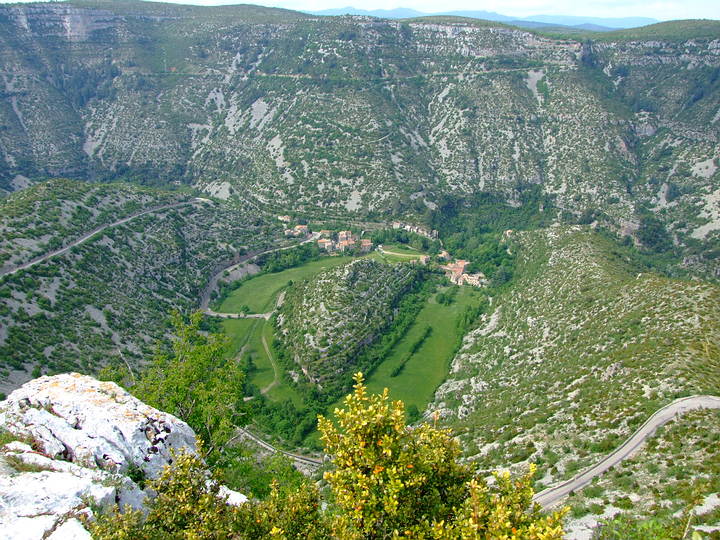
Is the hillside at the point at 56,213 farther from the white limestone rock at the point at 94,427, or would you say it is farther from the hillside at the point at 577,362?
the hillside at the point at 577,362

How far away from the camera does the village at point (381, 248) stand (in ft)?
295

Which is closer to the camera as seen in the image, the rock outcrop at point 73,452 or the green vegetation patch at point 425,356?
the rock outcrop at point 73,452

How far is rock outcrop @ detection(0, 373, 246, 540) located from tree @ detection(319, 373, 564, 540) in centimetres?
576

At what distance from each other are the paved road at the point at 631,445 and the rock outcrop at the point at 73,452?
1865 centimetres

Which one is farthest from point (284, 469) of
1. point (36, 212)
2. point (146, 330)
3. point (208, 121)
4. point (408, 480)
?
point (208, 121)

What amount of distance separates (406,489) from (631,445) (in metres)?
23.5

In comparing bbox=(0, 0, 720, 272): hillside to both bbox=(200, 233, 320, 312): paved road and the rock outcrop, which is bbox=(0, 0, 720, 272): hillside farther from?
the rock outcrop

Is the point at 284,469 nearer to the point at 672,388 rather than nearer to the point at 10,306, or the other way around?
the point at 672,388

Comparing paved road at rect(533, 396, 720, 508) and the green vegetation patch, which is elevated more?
paved road at rect(533, 396, 720, 508)

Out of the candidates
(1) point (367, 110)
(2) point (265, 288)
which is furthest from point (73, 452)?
(1) point (367, 110)

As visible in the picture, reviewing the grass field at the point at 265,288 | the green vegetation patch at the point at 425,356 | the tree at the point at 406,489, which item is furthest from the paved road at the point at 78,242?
the tree at the point at 406,489

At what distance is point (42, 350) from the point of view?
1994 inches

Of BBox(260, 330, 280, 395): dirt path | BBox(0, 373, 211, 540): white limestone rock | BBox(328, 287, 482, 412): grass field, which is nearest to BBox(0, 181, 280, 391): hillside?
BBox(260, 330, 280, 395): dirt path

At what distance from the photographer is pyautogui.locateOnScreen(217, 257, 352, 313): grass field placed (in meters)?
82.9
